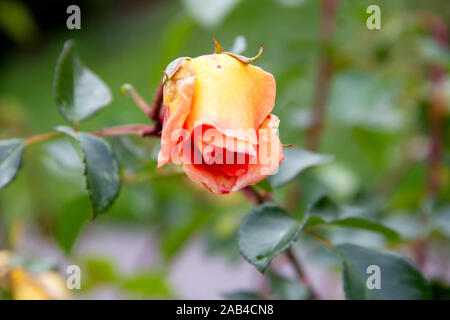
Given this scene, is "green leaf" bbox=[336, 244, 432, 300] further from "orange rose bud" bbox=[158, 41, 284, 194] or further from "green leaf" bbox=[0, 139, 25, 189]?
"green leaf" bbox=[0, 139, 25, 189]

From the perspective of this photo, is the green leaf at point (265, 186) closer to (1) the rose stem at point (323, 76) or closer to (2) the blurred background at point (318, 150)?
(2) the blurred background at point (318, 150)

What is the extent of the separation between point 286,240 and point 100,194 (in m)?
0.13

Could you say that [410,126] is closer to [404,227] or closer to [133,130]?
[404,227]

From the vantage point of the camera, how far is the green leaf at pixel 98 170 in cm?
32

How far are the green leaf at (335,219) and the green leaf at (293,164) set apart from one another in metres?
0.03

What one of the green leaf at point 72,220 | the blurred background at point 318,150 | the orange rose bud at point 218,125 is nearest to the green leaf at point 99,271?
the blurred background at point 318,150

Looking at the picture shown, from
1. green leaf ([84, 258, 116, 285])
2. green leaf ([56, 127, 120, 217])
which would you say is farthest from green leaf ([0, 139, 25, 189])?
green leaf ([84, 258, 116, 285])

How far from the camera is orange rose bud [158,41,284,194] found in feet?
0.85

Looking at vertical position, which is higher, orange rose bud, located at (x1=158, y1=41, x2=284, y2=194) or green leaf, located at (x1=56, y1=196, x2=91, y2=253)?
orange rose bud, located at (x1=158, y1=41, x2=284, y2=194)

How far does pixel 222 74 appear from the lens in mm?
272

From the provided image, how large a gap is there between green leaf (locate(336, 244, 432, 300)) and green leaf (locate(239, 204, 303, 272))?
57mm

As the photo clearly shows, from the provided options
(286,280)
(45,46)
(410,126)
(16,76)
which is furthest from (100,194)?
(45,46)

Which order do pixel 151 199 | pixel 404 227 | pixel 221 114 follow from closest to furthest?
pixel 221 114, pixel 404 227, pixel 151 199

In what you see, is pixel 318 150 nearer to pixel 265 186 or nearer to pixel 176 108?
pixel 265 186
